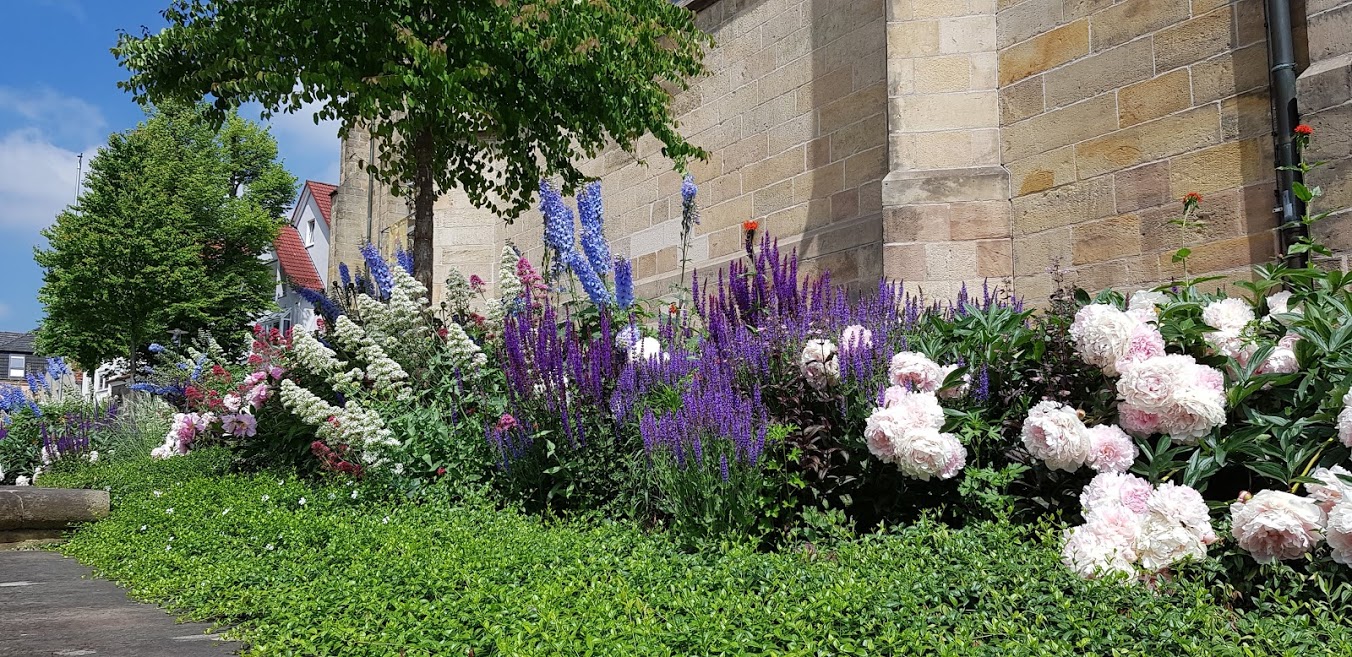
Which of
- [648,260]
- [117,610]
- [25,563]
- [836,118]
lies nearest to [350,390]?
[117,610]

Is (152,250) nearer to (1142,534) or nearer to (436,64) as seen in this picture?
(436,64)

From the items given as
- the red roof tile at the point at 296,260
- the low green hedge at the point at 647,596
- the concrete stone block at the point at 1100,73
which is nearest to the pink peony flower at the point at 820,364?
the low green hedge at the point at 647,596

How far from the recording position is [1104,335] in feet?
10.7

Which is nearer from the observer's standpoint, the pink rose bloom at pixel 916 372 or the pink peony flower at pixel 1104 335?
the pink peony flower at pixel 1104 335

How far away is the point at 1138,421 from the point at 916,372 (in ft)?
2.54

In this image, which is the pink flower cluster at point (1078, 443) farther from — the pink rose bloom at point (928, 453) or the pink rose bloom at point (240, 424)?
the pink rose bloom at point (240, 424)

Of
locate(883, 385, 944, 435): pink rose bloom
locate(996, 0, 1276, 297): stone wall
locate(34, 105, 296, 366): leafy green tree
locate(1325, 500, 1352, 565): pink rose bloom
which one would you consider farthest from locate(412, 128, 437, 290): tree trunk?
locate(34, 105, 296, 366): leafy green tree

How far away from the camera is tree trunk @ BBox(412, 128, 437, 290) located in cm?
830

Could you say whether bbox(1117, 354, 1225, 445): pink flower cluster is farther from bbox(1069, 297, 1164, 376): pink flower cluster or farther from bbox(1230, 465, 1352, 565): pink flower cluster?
bbox(1230, 465, 1352, 565): pink flower cluster

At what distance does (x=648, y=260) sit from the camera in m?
10.4

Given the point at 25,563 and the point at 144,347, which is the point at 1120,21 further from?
the point at 144,347

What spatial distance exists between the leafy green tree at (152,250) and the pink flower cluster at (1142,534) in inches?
864

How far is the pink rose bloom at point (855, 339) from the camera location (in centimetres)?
382

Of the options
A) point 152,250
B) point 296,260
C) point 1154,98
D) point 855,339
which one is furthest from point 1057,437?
point 296,260
